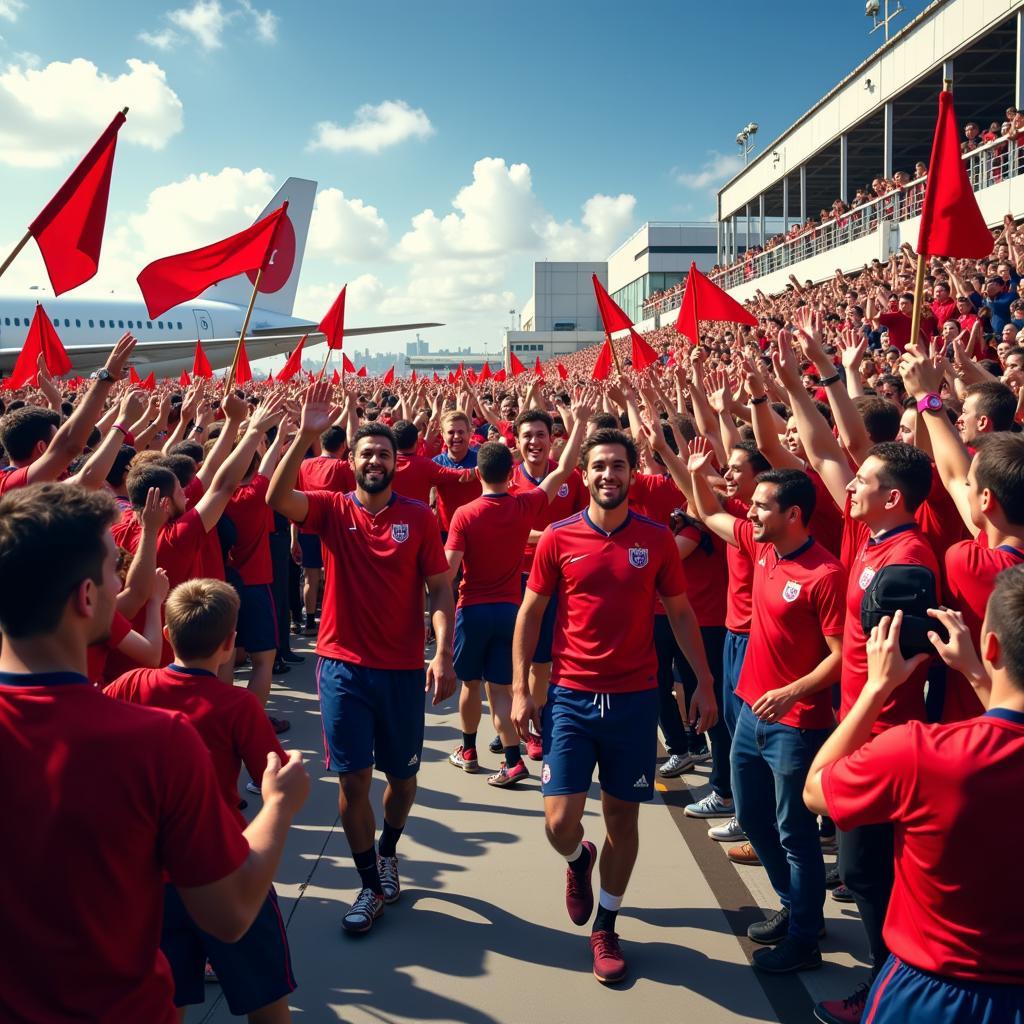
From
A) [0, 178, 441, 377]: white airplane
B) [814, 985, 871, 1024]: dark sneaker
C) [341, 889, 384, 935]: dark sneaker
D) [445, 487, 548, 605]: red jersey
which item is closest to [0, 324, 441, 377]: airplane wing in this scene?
[0, 178, 441, 377]: white airplane

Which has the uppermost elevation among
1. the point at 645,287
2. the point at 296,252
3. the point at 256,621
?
the point at 645,287

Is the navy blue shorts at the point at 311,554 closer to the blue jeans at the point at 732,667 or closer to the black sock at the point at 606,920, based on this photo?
the blue jeans at the point at 732,667

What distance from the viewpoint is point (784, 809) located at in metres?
3.64

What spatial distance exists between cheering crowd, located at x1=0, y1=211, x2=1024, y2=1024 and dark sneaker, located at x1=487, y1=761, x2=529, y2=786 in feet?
0.09

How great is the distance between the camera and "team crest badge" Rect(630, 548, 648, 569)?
13.3 feet

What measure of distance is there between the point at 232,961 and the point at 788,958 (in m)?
2.30

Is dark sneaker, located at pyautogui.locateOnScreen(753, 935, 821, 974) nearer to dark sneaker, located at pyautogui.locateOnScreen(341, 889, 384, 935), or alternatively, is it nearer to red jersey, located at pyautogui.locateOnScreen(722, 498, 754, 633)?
red jersey, located at pyautogui.locateOnScreen(722, 498, 754, 633)

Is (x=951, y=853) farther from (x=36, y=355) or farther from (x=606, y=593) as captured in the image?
(x=36, y=355)

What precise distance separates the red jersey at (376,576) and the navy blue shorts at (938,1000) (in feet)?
8.62

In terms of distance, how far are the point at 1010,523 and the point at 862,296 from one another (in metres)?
13.6

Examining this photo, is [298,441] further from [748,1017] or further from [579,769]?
[748,1017]

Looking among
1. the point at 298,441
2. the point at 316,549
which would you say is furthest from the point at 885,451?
the point at 316,549

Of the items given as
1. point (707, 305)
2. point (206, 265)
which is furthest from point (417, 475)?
point (707, 305)

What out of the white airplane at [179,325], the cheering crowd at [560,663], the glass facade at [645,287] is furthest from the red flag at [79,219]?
the glass facade at [645,287]
